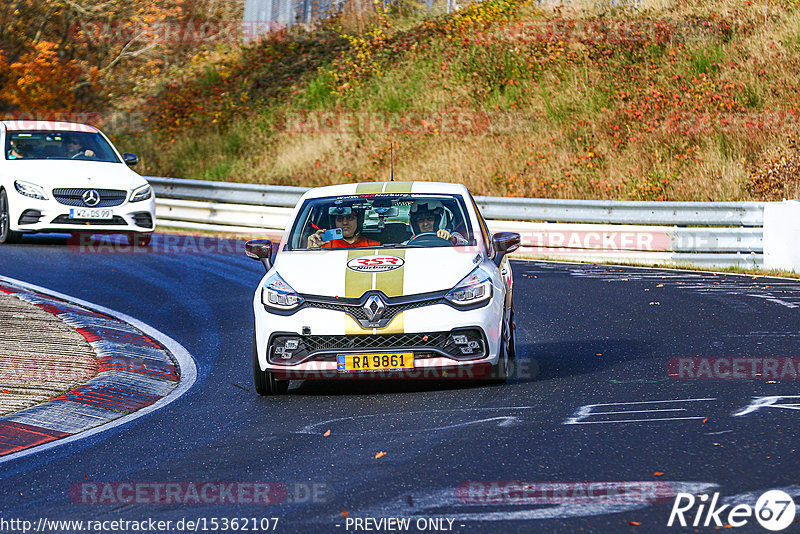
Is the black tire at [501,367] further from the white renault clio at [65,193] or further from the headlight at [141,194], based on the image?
the headlight at [141,194]

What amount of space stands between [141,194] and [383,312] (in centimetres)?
1121

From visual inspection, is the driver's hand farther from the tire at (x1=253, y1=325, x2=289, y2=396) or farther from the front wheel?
the front wheel

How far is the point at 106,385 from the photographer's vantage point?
→ 9.45 metres

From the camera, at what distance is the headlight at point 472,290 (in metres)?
8.66

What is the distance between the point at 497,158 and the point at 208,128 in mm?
9525

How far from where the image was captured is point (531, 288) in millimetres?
15055

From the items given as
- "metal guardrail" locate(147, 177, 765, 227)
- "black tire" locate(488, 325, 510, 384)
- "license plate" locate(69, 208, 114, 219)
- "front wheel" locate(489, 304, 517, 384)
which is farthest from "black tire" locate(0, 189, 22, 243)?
"black tire" locate(488, 325, 510, 384)

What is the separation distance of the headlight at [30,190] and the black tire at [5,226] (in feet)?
1.24

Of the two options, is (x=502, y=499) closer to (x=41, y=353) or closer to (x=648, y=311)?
(x=41, y=353)
